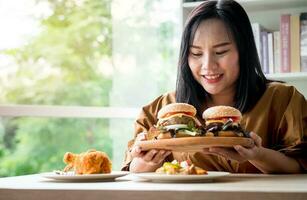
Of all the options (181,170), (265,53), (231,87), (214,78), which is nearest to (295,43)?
(265,53)

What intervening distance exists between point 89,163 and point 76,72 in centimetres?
166

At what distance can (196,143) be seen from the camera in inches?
47.9

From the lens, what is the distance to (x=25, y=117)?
258 cm

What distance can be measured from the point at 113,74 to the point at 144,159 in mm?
1628

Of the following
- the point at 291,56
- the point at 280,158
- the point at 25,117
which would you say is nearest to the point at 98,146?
the point at 25,117

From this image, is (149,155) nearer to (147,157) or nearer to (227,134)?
(147,157)

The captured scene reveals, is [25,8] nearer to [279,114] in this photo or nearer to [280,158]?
[279,114]

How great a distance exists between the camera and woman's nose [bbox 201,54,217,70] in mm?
1716

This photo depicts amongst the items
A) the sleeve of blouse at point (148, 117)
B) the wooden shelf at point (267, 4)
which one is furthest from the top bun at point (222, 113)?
the wooden shelf at point (267, 4)

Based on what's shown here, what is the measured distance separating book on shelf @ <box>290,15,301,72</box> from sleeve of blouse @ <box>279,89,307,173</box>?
0.86 m

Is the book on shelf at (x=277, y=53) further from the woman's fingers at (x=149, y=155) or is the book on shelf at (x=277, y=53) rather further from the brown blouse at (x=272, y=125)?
the woman's fingers at (x=149, y=155)

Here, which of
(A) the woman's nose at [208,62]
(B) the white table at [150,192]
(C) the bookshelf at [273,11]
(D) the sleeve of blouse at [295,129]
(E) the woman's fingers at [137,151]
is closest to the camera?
(B) the white table at [150,192]

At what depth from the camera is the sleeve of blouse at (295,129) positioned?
1.60 m

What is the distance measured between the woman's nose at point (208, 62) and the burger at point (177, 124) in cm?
32
